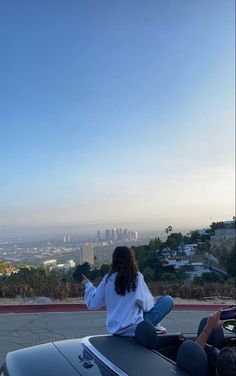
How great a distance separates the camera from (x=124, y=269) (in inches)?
167

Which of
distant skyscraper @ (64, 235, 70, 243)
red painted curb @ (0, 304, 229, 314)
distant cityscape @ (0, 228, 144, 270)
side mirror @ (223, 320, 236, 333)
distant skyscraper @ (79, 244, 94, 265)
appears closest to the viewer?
side mirror @ (223, 320, 236, 333)

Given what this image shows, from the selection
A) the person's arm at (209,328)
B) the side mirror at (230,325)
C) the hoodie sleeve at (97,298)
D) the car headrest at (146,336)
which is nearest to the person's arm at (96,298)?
the hoodie sleeve at (97,298)

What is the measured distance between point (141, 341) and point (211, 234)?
125 ft

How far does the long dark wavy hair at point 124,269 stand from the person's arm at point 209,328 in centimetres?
109

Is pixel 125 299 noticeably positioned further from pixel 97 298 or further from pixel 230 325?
pixel 230 325

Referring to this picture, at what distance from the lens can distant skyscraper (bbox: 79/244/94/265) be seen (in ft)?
61.6

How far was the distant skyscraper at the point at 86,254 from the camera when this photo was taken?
18781 millimetres

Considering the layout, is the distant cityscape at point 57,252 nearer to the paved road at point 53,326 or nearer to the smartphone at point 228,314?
the paved road at point 53,326

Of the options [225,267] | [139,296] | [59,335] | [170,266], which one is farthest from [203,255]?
[139,296]

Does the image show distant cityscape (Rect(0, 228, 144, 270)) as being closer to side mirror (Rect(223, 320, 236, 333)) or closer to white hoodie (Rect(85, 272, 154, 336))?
white hoodie (Rect(85, 272, 154, 336))

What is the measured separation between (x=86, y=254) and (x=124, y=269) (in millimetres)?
15177

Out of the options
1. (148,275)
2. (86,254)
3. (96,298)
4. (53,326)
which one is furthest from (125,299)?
(148,275)

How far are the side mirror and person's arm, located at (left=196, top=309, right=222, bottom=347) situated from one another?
500 millimetres

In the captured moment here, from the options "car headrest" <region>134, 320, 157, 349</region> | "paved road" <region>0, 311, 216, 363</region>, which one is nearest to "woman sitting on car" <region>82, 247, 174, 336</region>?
"car headrest" <region>134, 320, 157, 349</region>
